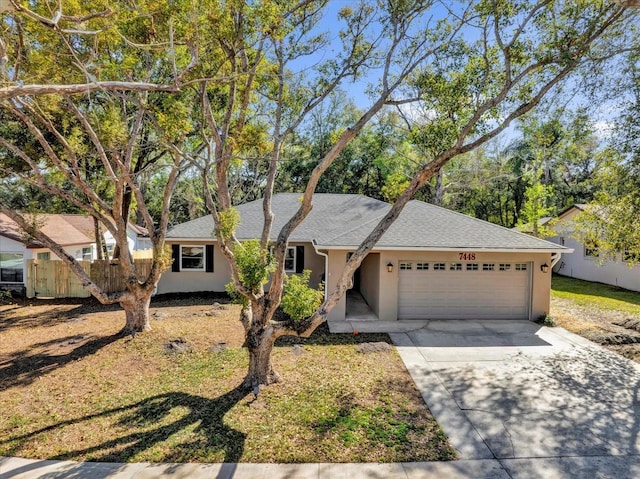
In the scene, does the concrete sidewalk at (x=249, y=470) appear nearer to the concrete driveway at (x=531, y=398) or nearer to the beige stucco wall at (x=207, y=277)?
the concrete driveway at (x=531, y=398)

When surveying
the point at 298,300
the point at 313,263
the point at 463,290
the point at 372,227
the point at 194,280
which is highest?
the point at 372,227

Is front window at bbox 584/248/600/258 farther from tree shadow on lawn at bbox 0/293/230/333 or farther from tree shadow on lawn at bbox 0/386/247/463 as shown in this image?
tree shadow on lawn at bbox 0/293/230/333

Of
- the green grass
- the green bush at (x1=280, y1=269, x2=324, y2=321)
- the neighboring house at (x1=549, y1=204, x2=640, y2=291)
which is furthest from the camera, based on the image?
the neighboring house at (x1=549, y1=204, x2=640, y2=291)

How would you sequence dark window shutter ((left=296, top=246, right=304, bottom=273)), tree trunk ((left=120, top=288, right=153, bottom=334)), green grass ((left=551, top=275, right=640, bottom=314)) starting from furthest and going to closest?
dark window shutter ((left=296, top=246, right=304, bottom=273)) → green grass ((left=551, top=275, right=640, bottom=314)) → tree trunk ((left=120, top=288, right=153, bottom=334))

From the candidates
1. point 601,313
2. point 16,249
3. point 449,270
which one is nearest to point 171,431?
point 449,270

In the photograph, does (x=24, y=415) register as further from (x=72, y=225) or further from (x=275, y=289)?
(x=72, y=225)

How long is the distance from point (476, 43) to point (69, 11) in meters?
7.92

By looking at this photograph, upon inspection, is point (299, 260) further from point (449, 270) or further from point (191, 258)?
point (449, 270)

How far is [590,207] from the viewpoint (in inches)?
455

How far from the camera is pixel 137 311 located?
963cm

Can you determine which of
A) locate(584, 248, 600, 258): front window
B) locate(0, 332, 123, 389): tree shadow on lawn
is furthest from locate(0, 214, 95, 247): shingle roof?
locate(584, 248, 600, 258): front window

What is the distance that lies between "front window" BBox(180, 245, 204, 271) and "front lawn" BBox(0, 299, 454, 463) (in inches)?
199

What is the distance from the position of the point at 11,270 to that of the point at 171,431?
14282mm

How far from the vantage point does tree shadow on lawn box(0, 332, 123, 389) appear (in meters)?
7.62
